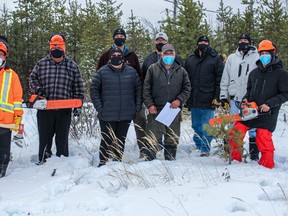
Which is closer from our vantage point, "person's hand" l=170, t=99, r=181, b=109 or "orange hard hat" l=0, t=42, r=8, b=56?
"orange hard hat" l=0, t=42, r=8, b=56

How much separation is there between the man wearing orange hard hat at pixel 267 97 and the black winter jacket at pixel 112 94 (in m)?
1.68

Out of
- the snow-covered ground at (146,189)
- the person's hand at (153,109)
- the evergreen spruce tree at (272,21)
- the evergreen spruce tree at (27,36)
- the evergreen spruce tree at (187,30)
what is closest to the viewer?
the snow-covered ground at (146,189)

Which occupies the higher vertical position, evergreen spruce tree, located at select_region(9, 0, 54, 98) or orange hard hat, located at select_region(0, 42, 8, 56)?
evergreen spruce tree, located at select_region(9, 0, 54, 98)

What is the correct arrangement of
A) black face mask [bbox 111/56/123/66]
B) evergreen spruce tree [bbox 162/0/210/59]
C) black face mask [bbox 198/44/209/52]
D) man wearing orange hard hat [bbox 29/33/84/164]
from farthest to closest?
1. evergreen spruce tree [bbox 162/0/210/59]
2. black face mask [bbox 198/44/209/52]
3. man wearing orange hard hat [bbox 29/33/84/164]
4. black face mask [bbox 111/56/123/66]

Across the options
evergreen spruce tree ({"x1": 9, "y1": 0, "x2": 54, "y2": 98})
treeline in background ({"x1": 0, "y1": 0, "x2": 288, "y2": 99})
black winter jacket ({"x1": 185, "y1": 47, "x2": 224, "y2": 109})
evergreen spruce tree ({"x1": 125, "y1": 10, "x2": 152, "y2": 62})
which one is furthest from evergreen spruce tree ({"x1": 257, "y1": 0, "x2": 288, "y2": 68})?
black winter jacket ({"x1": 185, "y1": 47, "x2": 224, "y2": 109})

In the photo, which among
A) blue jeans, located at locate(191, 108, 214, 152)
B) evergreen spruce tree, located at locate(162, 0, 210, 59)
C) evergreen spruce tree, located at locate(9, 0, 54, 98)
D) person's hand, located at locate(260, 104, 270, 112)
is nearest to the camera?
person's hand, located at locate(260, 104, 270, 112)

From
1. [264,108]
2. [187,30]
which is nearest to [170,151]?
[264,108]

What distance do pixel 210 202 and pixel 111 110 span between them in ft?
8.22

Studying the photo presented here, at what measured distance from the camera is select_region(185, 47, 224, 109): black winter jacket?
21.4ft

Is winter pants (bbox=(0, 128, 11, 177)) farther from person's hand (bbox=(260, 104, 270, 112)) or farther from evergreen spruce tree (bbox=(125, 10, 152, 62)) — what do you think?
evergreen spruce tree (bbox=(125, 10, 152, 62))

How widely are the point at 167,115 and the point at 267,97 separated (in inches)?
58.7

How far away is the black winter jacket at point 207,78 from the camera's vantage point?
653 centimetres

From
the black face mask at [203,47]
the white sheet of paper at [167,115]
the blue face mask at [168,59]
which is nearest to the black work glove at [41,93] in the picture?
the white sheet of paper at [167,115]

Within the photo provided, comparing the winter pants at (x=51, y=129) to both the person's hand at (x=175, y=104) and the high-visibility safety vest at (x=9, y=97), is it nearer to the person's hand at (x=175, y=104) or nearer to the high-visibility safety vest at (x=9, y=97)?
the high-visibility safety vest at (x=9, y=97)
